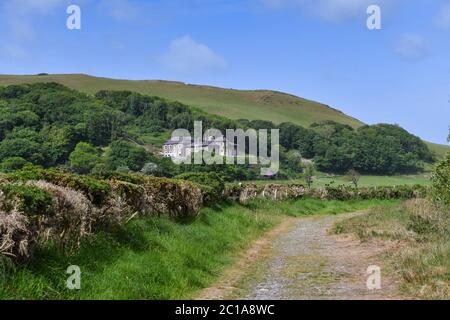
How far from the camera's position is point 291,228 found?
26266mm

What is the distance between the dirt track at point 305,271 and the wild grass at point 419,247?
421 millimetres

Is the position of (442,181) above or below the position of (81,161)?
above

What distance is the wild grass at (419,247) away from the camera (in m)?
9.80

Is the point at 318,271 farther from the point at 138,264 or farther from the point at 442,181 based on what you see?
the point at 442,181

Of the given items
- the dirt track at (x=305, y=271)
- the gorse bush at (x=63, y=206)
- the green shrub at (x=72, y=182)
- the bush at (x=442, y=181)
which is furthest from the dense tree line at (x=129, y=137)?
the bush at (x=442, y=181)

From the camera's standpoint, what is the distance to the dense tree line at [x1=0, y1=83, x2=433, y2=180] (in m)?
92.6

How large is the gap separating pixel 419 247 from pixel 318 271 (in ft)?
9.55

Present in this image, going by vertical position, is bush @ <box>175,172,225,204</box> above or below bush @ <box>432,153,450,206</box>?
below

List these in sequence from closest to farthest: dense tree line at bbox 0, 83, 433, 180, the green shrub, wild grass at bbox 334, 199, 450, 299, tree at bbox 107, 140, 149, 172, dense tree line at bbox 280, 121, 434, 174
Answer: wild grass at bbox 334, 199, 450, 299 < the green shrub < dense tree line at bbox 0, 83, 433, 180 < tree at bbox 107, 140, 149, 172 < dense tree line at bbox 280, 121, 434, 174

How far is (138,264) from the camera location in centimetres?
1109

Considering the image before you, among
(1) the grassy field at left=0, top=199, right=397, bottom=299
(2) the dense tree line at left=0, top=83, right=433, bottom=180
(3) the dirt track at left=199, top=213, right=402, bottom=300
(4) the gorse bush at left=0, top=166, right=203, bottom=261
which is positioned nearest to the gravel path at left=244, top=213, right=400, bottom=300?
(3) the dirt track at left=199, top=213, right=402, bottom=300

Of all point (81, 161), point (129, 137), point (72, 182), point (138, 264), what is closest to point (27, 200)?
point (138, 264)

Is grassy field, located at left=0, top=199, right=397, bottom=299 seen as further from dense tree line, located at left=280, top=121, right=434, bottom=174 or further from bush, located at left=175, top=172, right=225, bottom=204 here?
dense tree line, located at left=280, top=121, right=434, bottom=174

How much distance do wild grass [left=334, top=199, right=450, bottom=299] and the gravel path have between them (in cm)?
44
